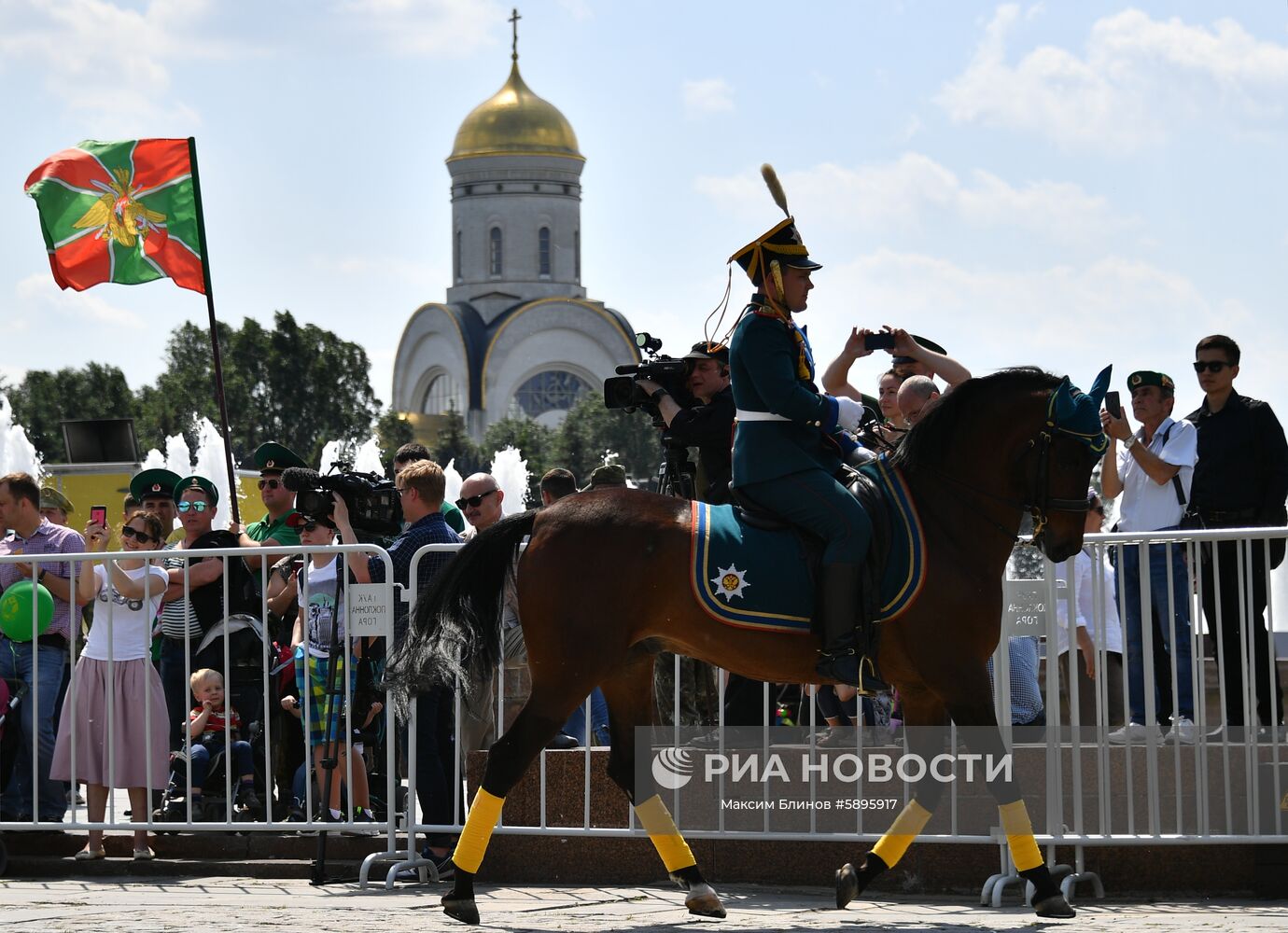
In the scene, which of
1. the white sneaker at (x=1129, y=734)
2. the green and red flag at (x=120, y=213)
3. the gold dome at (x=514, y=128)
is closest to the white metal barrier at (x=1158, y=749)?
the white sneaker at (x=1129, y=734)

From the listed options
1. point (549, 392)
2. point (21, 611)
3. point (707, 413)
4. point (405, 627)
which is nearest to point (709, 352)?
point (707, 413)

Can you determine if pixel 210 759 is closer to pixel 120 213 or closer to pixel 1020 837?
pixel 1020 837

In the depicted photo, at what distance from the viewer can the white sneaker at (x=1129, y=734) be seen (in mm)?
8609

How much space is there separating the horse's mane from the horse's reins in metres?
0.07

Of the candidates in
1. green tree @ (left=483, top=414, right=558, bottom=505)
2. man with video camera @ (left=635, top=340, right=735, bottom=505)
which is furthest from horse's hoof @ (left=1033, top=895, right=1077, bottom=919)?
green tree @ (left=483, top=414, right=558, bottom=505)

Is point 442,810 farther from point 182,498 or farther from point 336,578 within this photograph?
point 182,498

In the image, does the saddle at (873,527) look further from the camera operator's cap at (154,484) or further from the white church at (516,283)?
the white church at (516,283)

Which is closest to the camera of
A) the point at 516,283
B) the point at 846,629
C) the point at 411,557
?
the point at 846,629

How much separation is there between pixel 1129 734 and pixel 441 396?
105m

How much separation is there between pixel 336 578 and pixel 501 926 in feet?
7.47

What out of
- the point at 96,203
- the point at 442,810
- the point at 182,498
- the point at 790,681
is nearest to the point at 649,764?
the point at 790,681

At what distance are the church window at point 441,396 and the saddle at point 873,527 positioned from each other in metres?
101

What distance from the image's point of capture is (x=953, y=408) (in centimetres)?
805

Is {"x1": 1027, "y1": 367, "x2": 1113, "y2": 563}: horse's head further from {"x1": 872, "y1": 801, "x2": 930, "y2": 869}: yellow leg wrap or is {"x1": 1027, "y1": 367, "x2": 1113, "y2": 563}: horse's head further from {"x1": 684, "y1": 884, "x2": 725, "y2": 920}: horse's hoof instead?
{"x1": 684, "y1": 884, "x2": 725, "y2": 920}: horse's hoof
